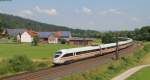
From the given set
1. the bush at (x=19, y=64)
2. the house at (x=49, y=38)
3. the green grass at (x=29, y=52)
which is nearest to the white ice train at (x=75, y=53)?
the bush at (x=19, y=64)

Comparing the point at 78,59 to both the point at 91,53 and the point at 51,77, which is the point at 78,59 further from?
the point at 51,77

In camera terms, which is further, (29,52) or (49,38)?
(49,38)

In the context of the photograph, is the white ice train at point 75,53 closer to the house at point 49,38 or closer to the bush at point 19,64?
the bush at point 19,64

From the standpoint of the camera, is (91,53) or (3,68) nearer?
(3,68)

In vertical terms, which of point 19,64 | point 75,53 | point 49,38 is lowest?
point 19,64

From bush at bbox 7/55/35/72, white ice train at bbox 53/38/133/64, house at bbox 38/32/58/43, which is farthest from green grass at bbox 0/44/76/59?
house at bbox 38/32/58/43

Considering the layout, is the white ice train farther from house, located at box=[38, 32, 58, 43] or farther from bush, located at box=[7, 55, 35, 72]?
house, located at box=[38, 32, 58, 43]

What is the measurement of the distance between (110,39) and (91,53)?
89.2 meters

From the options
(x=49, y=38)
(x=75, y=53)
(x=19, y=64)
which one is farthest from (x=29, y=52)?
(x=49, y=38)

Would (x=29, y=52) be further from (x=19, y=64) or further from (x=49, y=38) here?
(x=49, y=38)

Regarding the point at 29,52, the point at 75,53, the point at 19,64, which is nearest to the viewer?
the point at 19,64

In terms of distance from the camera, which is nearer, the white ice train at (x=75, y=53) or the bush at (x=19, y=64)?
the bush at (x=19, y=64)

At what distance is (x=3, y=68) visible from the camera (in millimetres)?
46844

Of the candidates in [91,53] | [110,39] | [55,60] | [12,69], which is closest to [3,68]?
[12,69]
